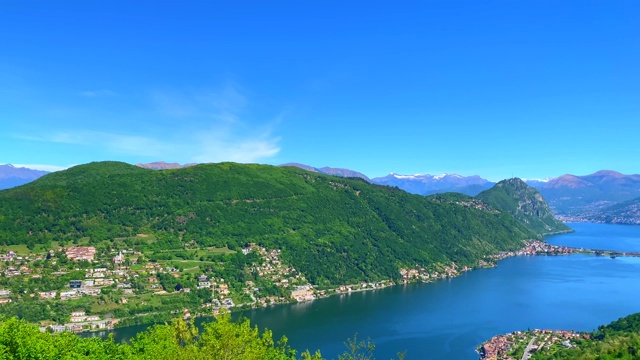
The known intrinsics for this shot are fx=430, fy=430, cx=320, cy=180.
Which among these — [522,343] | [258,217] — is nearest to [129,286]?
[258,217]

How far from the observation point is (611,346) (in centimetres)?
3697

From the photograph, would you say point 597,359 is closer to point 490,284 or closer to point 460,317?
point 460,317

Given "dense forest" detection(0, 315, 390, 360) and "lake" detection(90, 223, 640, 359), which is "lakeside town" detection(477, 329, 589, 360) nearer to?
"lake" detection(90, 223, 640, 359)

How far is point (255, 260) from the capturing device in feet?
279

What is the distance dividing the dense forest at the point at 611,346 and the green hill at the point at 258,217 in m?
47.8

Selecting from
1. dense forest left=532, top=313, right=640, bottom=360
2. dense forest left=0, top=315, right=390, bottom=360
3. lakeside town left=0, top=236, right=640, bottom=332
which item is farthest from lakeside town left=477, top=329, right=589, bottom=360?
dense forest left=0, top=315, right=390, bottom=360

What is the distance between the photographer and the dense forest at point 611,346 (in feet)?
109

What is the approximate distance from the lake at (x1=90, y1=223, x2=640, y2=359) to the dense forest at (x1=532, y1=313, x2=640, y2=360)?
1070 centimetres

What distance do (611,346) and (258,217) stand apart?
254 ft

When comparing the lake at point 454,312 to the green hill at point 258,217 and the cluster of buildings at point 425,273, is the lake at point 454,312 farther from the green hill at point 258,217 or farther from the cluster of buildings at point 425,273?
the green hill at point 258,217

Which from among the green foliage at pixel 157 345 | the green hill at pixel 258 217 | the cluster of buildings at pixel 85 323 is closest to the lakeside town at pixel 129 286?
the cluster of buildings at pixel 85 323

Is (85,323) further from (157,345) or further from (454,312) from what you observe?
(454,312)

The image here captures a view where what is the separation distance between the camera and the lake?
2255 inches

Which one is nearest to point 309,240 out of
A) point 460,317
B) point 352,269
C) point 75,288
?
point 352,269
